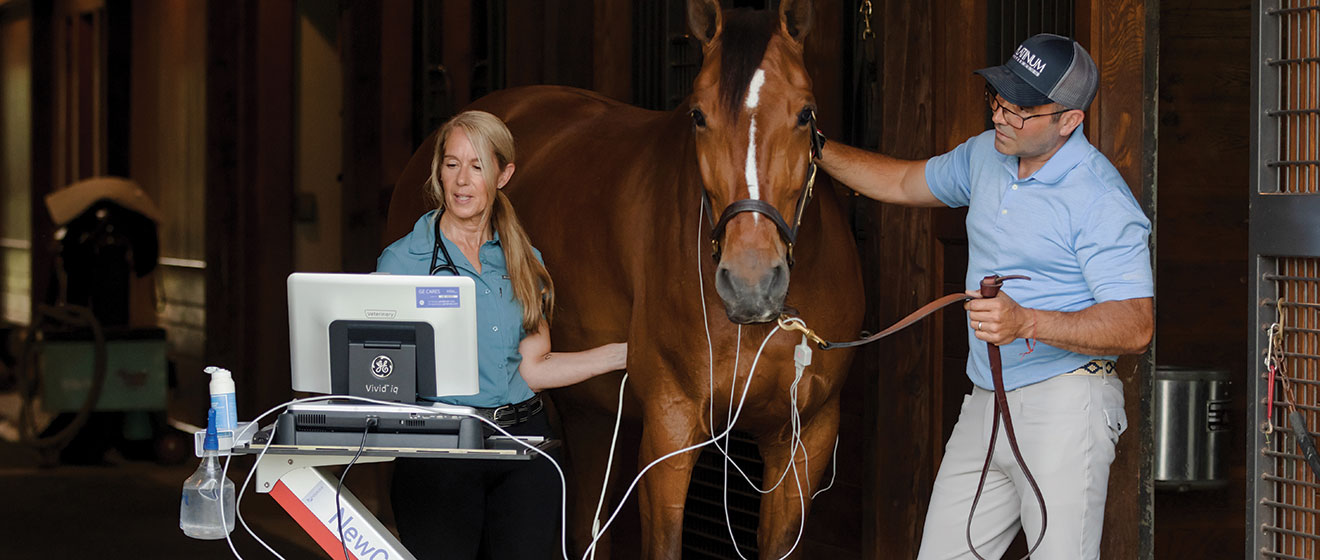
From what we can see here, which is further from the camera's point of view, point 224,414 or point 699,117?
point 699,117

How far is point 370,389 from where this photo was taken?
8.00 feet

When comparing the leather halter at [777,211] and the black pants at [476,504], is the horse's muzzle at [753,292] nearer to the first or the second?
the leather halter at [777,211]

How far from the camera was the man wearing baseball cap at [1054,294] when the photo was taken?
2336 mm

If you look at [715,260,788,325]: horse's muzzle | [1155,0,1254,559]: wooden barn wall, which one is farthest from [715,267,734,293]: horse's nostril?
[1155,0,1254,559]: wooden barn wall

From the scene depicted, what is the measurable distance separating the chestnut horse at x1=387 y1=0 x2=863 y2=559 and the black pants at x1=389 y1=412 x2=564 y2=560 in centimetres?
34

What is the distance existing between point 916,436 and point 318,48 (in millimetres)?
5960

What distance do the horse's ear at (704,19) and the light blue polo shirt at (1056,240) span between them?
653 millimetres

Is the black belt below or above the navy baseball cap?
below

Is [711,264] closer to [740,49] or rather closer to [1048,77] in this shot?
[740,49]

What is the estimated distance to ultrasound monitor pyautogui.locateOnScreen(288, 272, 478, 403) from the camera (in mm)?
2424

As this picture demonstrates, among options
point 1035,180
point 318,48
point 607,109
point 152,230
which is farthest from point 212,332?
point 1035,180

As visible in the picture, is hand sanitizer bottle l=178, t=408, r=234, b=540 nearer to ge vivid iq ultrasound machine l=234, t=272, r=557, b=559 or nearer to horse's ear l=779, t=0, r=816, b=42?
ge vivid iq ultrasound machine l=234, t=272, r=557, b=559

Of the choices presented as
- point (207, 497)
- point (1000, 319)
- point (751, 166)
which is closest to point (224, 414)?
point (207, 497)

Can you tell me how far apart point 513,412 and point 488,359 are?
122 millimetres
